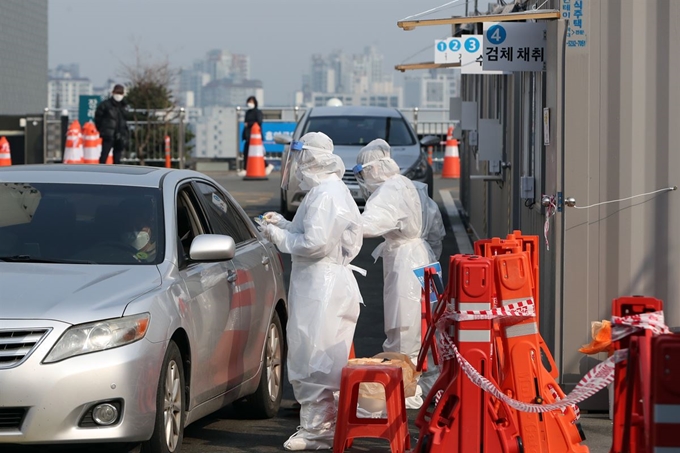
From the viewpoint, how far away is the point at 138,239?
6770 mm

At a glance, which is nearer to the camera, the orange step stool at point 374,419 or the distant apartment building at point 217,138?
the orange step stool at point 374,419

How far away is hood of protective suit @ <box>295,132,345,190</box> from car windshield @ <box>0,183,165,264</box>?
0.84m

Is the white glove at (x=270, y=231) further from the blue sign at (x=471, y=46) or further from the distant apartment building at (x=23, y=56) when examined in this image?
the distant apartment building at (x=23, y=56)

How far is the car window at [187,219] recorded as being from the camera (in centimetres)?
700

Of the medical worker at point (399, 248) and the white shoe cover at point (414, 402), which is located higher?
the medical worker at point (399, 248)

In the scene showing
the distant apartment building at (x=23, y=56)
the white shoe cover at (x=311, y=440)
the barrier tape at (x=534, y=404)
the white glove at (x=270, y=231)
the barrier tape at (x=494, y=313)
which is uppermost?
the distant apartment building at (x=23, y=56)

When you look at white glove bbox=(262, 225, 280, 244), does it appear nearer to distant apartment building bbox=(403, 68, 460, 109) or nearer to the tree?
the tree

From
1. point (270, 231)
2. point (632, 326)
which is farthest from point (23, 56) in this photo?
point (632, 326)

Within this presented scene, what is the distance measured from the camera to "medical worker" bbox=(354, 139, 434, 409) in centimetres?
845

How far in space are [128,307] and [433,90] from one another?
2982 inches

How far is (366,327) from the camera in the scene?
35.8 ft

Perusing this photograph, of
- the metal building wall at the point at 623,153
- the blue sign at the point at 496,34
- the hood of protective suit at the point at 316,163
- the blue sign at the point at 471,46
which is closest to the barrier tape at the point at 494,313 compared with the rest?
the hood of protective suit at the point at 316,163

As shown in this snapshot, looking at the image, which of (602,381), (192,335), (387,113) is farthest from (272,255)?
(387,113)

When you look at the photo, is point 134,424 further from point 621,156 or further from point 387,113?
point 387,113
